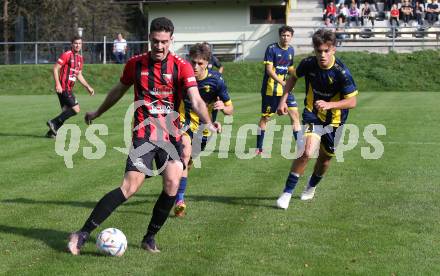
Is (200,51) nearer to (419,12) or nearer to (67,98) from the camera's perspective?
(67,98)

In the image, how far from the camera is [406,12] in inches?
1676

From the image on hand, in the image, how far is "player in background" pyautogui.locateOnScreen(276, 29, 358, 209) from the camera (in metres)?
8.88

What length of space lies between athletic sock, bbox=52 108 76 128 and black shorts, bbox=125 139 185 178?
9.82 metres

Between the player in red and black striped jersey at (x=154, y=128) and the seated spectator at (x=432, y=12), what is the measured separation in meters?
37.8

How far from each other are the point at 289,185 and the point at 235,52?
32.9 metres

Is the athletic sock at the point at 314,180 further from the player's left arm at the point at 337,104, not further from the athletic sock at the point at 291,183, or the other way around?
the player's left arm at the point at 337,104

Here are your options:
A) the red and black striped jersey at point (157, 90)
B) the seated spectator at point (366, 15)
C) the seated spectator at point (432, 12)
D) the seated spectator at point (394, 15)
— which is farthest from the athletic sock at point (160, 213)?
the seated spectator at point (432, 12)

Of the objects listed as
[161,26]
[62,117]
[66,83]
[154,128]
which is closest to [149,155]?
[154,128]

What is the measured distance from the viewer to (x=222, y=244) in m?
7.47

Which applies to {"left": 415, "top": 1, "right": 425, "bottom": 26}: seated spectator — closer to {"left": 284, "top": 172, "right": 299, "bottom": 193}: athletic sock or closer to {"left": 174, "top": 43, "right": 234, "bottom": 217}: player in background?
{"left": 174, "top": 43, "right": 234, "bottom": 217}: player in background

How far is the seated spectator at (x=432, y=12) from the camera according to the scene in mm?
43031

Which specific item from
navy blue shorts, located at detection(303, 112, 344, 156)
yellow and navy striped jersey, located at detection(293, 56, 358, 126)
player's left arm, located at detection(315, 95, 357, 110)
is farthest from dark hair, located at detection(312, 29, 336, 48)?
navy blue shorts, located at detection(303, 112, 344, 156)

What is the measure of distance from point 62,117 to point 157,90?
10.1 meters

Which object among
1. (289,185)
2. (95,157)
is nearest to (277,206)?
(289,185)
